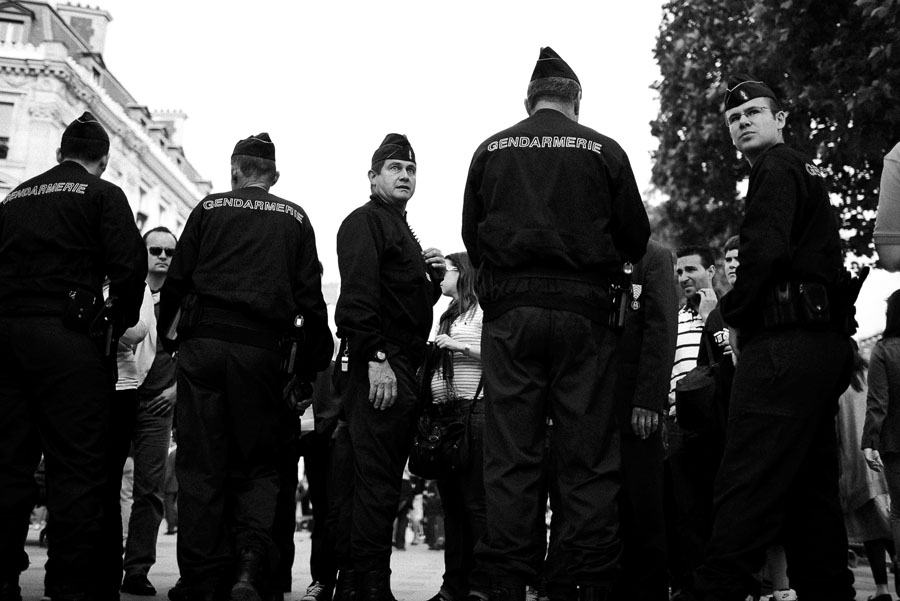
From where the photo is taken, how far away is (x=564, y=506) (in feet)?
14.5

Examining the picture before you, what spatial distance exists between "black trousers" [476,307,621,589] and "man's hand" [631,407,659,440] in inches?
24.0

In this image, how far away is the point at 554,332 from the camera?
4.48m

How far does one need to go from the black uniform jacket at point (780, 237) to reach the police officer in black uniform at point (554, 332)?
0.52 metres

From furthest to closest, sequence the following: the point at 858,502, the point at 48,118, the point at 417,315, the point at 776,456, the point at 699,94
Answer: the point at 48,118 < the point at 699,94 < the point at 858,502 < the point at 417,315 < the point at 776,456

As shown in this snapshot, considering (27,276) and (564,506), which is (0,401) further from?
(564,506)

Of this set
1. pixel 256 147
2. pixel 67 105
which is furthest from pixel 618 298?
pixel 67 105

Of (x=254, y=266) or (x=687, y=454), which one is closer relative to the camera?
(x=254, y=266)

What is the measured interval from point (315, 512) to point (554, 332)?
3.90 m

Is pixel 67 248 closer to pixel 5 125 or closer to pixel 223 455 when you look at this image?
pixel 223 455

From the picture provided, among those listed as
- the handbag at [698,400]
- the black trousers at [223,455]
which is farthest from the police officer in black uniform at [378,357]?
the handbag at [698,400]

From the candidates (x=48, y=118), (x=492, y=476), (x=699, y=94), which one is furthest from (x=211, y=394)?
(x=48, y=118)

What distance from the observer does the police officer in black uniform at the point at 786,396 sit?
431 centimetres

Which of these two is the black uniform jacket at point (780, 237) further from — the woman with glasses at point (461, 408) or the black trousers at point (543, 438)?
the woman with glasses at point (461, 408)

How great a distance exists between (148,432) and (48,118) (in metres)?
36.5
